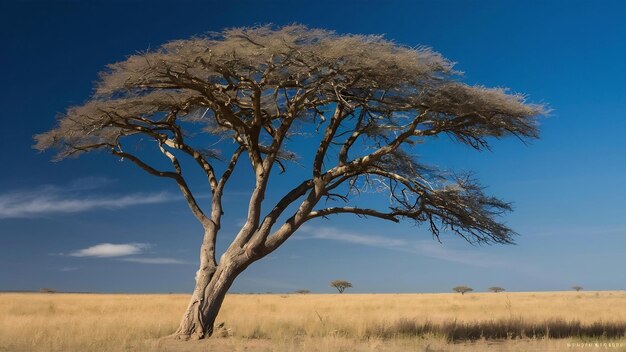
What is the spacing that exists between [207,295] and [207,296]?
0.02 metres

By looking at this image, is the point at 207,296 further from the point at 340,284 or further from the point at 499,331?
the point at 340,284

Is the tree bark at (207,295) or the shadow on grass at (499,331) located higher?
the tree bark at (207,295)

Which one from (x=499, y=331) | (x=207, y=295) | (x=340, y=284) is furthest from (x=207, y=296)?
(x=340, y=284)

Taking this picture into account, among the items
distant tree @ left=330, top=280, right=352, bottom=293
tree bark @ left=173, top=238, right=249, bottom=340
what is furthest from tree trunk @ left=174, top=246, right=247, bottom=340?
distant tree @ left=330, top=280, right=352, bottom=293

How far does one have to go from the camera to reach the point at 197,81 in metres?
14.1

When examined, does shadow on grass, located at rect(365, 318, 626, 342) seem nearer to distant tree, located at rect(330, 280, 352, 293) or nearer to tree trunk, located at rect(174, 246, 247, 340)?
tree trunk, located at rect(174, 246, 247, 340)

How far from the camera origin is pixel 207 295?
46.7 ft

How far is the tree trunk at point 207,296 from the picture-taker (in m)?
13.9

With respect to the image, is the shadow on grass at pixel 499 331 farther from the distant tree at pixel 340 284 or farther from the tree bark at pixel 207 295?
the distant tree at pixel 340 284

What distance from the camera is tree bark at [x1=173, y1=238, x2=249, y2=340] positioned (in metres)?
13.9

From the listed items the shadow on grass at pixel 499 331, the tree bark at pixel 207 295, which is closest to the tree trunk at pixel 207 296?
the tree bark at pixel 207 295

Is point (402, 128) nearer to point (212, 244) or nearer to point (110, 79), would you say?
point (212, 244)

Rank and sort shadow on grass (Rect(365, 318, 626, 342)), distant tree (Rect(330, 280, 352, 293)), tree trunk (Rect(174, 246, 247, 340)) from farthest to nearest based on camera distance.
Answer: distant tree (Rect(330, 280, 352, 293)) → shadow on grass (Rect(365, 318, 626, 342)) → tree trunk (Rect(174, 246, 247, 340))

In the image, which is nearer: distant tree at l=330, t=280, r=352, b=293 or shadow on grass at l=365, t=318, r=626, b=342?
shadow on grass at l=365, t=318, r=626, b=342
